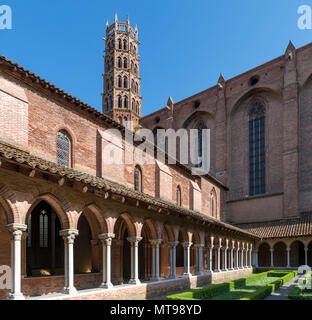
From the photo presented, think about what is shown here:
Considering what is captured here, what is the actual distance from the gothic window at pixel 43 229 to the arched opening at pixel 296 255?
74.6ft

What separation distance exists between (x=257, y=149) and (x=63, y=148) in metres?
25.5

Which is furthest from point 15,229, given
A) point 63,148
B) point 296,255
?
point 296,255

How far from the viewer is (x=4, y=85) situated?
41.7ft

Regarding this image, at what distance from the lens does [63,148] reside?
1520 centimetres

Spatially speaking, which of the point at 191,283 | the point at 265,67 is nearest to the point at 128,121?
the point at 265,67

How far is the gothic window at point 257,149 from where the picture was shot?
117 feet

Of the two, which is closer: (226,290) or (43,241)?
(43,241)

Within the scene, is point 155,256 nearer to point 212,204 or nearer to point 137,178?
point 137,178

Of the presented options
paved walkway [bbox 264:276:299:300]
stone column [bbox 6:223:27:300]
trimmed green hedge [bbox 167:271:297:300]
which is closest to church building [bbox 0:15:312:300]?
stone column [bbox 6:223:27:300]

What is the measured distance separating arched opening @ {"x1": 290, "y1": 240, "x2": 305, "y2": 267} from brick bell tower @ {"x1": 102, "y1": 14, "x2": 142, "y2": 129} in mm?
23422

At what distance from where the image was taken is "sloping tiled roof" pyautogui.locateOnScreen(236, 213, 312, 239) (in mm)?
28987

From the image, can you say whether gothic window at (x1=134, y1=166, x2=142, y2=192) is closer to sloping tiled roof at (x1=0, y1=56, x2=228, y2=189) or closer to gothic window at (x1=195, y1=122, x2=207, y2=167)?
sloping tiled roof at (x1=0, y1=56, x2=228, y2=189)

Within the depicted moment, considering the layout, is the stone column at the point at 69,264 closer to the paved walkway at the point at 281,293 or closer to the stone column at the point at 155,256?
the stone column at the point at 155,256

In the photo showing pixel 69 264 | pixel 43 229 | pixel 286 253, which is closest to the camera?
pixel 69 264
